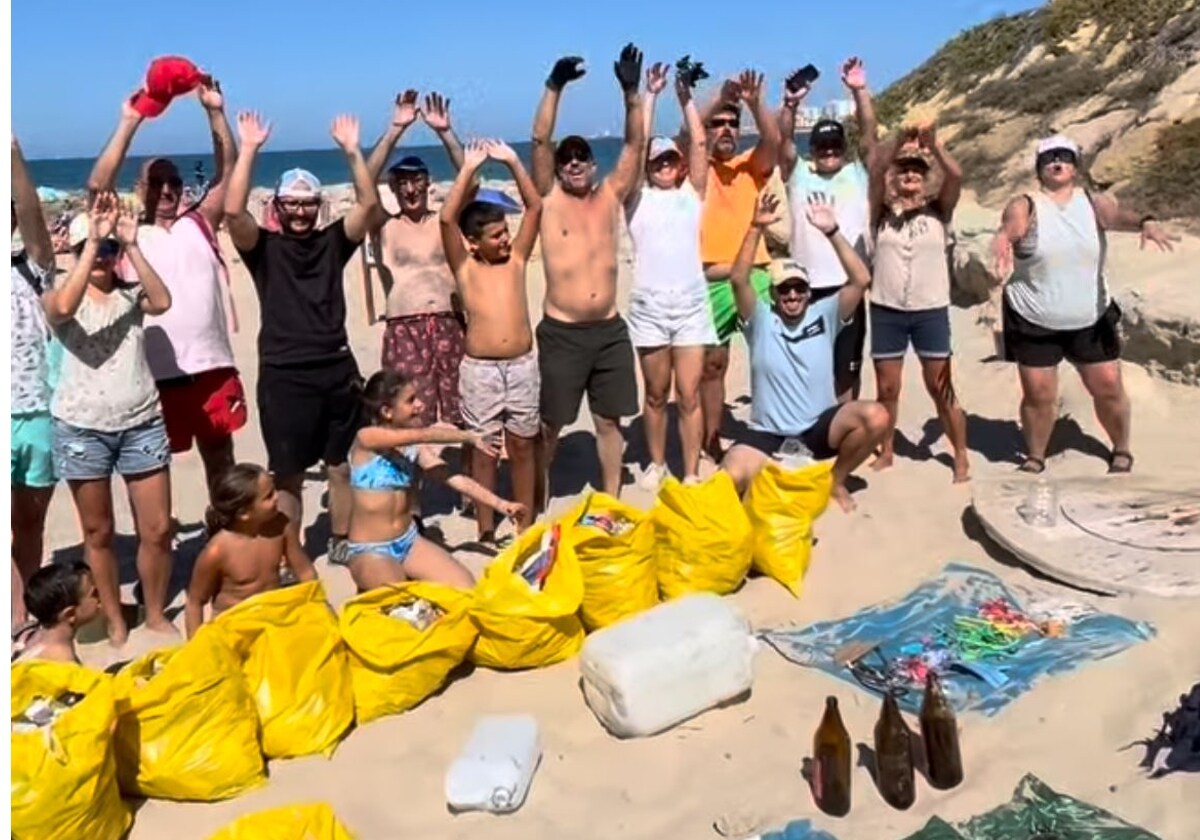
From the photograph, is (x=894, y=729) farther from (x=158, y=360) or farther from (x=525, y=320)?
(x=158, y=360)

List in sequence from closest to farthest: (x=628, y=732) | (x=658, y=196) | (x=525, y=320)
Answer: (x=628, y=732)
(x=525, y=320)
(x=658, y=196)

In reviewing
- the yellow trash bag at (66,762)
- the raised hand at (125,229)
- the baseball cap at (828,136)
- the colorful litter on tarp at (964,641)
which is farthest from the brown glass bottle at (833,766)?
the baseball cap at (828,136)

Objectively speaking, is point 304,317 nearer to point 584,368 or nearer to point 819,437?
point 584,368

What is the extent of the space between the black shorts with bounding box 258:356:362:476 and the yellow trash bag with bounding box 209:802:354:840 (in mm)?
2313

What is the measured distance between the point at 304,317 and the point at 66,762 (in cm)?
245

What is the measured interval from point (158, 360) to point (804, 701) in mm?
2926

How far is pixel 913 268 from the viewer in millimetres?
6105

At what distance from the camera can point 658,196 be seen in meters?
6.04

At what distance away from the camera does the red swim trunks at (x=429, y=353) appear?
5848 millimetres

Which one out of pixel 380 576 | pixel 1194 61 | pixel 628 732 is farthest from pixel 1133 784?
pixel 1194 61

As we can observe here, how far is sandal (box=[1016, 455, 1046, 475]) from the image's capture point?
6371 mm

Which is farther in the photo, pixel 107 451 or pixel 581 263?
pixel 581 263

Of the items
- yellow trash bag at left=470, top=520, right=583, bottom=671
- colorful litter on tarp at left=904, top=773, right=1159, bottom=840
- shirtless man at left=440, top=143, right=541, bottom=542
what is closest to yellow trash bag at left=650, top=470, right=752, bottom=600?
yellow trash bag at left=470, top=520, right=583, bottom=671

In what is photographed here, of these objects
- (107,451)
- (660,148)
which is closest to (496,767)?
(107,451)
